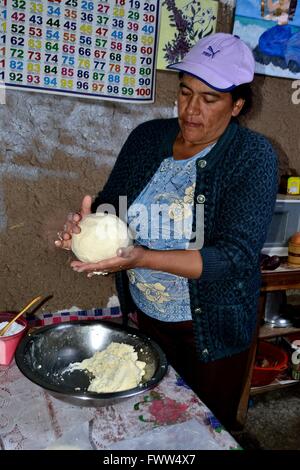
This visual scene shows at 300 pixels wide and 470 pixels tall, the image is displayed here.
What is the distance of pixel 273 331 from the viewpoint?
2.61m

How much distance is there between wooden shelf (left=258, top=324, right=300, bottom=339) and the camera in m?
2.56

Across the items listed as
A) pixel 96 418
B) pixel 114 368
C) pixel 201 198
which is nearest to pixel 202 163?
pixel 201 198

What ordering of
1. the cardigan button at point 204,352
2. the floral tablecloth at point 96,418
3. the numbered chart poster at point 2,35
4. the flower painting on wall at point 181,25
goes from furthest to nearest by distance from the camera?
the flower painting on wall at point 181,25
the numbered chart poster at point 2,35
the cardigan button at point 204,352
the floral tablecloth at point 96,418

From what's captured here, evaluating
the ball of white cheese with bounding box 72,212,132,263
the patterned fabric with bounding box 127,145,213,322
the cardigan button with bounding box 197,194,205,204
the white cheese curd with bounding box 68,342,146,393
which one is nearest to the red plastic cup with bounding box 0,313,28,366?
the white cheese curd with bounding box 68,342,146,393

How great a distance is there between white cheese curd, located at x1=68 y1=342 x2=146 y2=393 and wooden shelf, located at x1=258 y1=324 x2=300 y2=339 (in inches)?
55.6

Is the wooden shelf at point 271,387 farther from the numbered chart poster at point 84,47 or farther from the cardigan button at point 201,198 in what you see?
the numbered chart poster at point 84,47

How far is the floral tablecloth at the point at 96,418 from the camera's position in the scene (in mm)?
1066

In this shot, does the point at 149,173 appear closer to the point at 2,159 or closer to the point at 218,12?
the point at 2,159

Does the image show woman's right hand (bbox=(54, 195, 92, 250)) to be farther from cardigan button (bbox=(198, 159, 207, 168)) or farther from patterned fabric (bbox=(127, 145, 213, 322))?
cardigan button (bbox=(198, 159, 207, 168))

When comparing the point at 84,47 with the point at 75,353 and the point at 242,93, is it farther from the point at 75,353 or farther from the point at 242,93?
the point at 75,353

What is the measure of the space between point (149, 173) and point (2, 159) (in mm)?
871

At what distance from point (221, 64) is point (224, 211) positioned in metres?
0.48

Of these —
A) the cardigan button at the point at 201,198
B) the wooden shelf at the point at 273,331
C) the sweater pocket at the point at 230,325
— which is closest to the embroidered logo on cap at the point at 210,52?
the cardigan button at the point at 201,198

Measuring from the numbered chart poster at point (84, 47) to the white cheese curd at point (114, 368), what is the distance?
4.42ft
